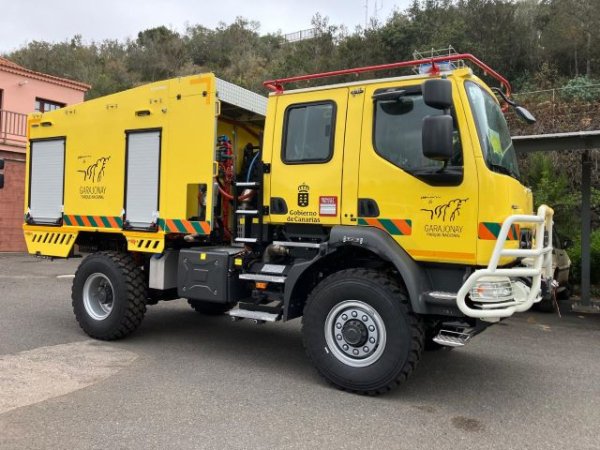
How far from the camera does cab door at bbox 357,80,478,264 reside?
14.8ft

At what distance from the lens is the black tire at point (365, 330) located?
15.1ft

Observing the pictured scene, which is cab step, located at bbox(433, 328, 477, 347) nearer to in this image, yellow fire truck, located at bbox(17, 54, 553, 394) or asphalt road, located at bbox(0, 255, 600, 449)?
yellow fire truck, located at bbox(17, 54, 553, 394)

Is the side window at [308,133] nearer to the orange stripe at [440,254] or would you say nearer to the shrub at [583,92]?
the orange stripe at [440,254]

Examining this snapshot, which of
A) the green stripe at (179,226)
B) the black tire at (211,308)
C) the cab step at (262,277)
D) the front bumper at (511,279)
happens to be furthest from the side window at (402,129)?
the black tire at (211,308)

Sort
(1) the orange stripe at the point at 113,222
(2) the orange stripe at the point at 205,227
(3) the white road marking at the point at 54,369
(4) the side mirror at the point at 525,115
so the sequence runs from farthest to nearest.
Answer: (1) the orange stripe at the point at 113,222, (2) the orange stripe at the point at 205,227, (4) the side mirror at the point at 525,115, (3) the white road marking at the point at 54,369

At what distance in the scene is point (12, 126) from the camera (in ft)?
63.9

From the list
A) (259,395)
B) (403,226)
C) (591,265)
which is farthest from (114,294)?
(591,265)

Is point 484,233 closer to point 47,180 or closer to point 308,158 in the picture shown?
point 308,158

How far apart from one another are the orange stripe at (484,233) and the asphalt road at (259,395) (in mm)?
1506

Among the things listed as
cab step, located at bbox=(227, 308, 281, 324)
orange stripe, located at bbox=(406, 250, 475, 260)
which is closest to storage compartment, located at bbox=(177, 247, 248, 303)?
cab step, located at bbox=(227, 308, 281, 324)

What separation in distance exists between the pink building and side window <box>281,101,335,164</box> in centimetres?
1550

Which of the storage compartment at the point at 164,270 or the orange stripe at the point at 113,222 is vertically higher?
the orange stripe at the point at 113,222

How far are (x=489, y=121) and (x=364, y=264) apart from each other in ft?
5.84

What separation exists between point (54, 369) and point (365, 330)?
322 centimetres
